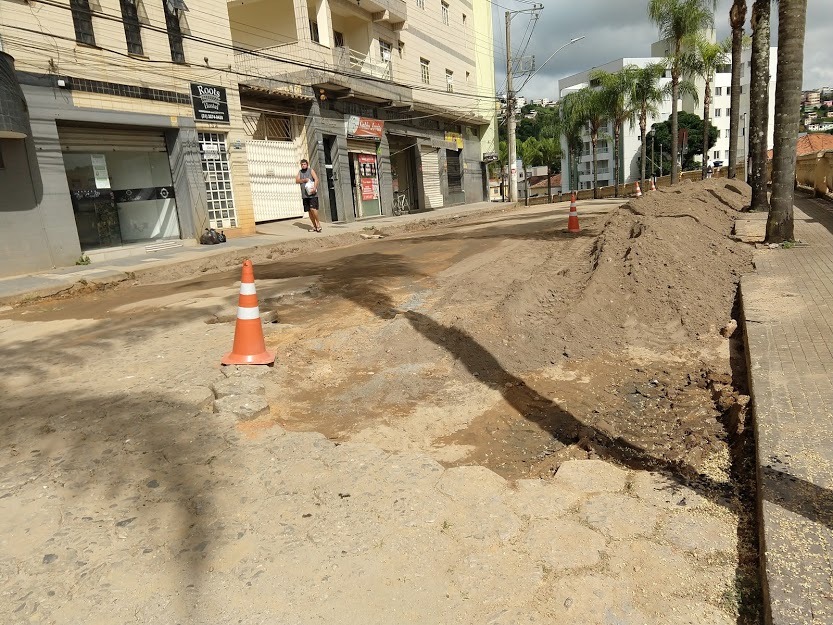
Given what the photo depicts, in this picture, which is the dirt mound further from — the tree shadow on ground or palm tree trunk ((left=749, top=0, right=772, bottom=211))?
palm tree trunk ((left=749, top=0, right=772, bottom=211))

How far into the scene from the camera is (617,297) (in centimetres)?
607

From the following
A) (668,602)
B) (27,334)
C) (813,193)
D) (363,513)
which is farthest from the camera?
(813,193)

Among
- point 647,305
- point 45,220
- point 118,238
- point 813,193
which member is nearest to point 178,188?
point 118,238

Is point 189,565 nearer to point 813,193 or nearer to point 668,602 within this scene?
point 668,602

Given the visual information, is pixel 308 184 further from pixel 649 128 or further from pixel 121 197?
pixel 649 128

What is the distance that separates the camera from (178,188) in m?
15.0

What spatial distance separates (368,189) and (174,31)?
10.4 meters

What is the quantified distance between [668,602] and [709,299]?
468 cm

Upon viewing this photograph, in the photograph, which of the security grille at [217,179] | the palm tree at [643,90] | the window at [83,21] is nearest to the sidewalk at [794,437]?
the window at [83,21]

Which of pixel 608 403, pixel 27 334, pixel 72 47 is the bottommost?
pixel 608 403

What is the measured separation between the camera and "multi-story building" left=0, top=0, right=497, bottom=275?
11.6 metres

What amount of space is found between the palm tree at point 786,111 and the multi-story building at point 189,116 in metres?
12.6

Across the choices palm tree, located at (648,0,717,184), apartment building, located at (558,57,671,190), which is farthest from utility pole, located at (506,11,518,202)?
apartment building, located at (558,57,671,190)

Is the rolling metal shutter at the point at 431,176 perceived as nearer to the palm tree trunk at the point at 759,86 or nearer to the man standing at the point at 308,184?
the man standing at the point at 308,184
